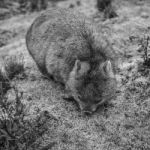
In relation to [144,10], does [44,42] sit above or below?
above

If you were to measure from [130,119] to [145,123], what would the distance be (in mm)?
221

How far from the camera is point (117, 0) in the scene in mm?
8242

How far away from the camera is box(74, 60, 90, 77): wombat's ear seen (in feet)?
13.4

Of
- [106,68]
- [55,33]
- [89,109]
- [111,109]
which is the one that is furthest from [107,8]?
[89,109]

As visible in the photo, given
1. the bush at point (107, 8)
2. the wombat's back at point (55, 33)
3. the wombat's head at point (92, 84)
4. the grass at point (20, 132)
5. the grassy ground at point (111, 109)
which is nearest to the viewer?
the grass at point (20, 132)

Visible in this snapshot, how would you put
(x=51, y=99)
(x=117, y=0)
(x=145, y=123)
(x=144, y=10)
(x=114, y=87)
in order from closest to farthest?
(x=145, y=123) → (x=114, y=87) → (x=51, y=99) → (x=144, y=10) → (x=117, y=0)

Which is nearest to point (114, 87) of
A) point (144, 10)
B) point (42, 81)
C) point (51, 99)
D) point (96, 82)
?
point (96, 82)

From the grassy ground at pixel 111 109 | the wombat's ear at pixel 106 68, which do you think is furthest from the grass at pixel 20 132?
the wombat's ear at pixel 106 68

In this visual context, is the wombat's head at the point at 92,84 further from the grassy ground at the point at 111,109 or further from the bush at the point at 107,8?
the bush at the point at 107,8

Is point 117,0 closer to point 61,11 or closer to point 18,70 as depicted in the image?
point 61,11

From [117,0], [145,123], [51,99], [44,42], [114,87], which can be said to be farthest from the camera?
[117,0]

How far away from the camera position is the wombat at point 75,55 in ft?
13.4

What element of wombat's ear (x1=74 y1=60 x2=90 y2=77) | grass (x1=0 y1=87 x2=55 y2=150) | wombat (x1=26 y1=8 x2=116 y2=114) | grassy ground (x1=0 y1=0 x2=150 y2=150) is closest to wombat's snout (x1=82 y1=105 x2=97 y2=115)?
wombat (x1=26 y1=8 x2=116 y2=114)

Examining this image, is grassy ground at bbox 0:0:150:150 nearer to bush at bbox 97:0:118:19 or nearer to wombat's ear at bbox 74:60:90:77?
wombat's ear at bbox 74:60:90:77
